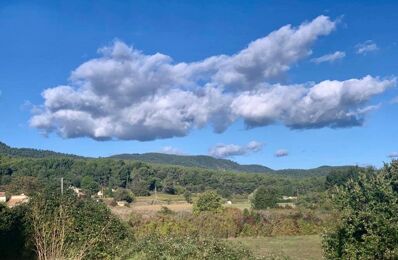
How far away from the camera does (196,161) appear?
166500 mm

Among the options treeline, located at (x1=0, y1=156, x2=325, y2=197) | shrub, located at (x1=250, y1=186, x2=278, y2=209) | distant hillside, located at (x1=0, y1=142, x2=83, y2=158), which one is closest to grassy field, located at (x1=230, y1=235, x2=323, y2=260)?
shrub, located at (x1=250, y1=186, x2=278, y2=209)

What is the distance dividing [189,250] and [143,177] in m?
76.7

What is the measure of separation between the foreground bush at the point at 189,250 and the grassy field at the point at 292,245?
9658mm

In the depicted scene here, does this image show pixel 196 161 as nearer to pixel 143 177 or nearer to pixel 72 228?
pixel 143 177

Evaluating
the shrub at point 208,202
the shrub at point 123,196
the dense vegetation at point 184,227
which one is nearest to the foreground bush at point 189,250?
the dense vegetation at point 184,227

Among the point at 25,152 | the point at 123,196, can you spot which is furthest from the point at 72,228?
the point at 25,152

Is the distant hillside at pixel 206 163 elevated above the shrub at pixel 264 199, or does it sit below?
above

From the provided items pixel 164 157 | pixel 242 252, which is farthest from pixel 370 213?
pixel 164 157

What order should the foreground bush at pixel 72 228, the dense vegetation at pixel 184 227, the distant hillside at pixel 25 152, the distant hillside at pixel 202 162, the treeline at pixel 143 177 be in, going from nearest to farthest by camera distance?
the dense vegetation at pixel 184 227, the foreground bush at pixel 72 228, the treeline at pixel 143 177, the distant hillside at pixel 25 152, the distant hillside at pixel 202 162

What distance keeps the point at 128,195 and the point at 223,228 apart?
123 ft

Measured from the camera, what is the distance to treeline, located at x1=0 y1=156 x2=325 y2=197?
73.4 metres

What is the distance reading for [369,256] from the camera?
9211mm

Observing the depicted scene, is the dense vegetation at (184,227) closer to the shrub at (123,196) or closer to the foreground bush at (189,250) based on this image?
the foreground bush at (189,250)

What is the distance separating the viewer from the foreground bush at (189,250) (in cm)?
1013
